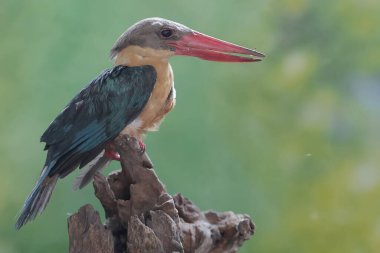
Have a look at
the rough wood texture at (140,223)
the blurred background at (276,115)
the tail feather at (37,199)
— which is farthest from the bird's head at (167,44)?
the blurred background at (276,115)

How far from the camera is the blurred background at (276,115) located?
1909 millimetres

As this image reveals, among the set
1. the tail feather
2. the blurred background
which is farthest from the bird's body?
the blurred background

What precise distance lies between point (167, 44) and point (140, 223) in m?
0.40

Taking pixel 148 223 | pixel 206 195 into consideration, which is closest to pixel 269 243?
pixel 206 195

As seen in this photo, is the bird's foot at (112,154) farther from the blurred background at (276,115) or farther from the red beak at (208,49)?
the blurred background at (276,115)

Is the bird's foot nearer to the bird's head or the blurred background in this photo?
the bird's head

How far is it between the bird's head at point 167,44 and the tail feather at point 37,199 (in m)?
0.31

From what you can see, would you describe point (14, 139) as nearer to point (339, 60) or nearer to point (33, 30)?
point (33, 30)

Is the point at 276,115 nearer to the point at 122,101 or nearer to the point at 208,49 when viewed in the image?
the point at 208,49

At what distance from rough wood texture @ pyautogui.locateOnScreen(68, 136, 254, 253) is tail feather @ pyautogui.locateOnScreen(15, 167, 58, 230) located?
0.08 meters

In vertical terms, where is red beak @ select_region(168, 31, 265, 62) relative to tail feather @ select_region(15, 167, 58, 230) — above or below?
above

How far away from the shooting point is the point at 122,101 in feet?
4.47

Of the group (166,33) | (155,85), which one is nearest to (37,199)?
(155,85)

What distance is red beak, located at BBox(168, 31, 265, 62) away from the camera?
1.41m
